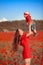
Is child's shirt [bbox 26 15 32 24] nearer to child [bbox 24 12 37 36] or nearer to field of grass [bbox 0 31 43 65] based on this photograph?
child [bbox 24 12 37 36]

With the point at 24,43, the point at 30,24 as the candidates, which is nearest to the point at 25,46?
the point at 24,43

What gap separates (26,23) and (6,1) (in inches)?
12.7

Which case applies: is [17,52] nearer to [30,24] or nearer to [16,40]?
[16,40]

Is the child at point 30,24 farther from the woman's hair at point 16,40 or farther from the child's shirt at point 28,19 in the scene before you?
the woman's hair at point 16,40

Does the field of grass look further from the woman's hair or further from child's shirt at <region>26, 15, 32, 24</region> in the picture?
child's shirt at <region>26, 15, 32, 24</region>

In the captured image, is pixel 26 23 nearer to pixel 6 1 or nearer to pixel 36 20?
pixel 36 20

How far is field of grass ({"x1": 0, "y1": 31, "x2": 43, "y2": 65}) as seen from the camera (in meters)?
1.39

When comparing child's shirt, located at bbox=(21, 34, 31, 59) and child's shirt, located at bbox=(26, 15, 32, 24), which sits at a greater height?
child's shirt, located at bbox=(26, 15, 32, 24)

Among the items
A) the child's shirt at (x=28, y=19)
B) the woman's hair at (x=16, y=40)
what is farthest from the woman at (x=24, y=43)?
the child's shirt at (x=28, y=19)

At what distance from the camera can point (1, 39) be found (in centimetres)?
144

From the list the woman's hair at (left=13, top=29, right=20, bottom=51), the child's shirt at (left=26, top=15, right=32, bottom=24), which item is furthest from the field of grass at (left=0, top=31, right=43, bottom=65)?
the child's shirt at (left=26, top=15, right=32, bottom=24)

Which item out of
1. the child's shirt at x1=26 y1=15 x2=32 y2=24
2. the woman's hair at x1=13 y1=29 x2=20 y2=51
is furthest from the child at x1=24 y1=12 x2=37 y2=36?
the woman's hair at x1=13 y1=29 x2=20 y2=51

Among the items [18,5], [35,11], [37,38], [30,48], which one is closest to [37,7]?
[35,11]

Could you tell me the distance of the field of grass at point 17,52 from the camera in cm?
139
